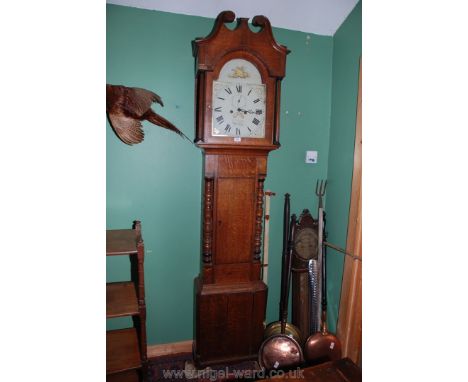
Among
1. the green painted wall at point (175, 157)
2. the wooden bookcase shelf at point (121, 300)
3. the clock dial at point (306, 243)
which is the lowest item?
the wooden bookcase shelf at point (121, 300)

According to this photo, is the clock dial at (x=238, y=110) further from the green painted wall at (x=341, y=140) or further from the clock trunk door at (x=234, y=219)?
the green painted wall at (x=341, y=140)

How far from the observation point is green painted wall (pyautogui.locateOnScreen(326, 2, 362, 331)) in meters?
1.92

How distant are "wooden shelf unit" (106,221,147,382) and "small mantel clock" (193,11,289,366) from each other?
378 mm

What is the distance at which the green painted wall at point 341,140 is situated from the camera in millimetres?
1918

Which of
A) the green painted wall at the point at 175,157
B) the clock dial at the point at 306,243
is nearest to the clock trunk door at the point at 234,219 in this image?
the green painted wall at the point at 175,157

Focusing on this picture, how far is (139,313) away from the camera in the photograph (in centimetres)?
153

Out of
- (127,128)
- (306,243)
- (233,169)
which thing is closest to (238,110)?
(233,169)

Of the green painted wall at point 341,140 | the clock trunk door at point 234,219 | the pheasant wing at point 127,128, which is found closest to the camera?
the pheasant wing at point 127,128

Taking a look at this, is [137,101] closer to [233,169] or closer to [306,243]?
[233,169]

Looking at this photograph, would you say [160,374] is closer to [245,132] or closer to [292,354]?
[292,354]

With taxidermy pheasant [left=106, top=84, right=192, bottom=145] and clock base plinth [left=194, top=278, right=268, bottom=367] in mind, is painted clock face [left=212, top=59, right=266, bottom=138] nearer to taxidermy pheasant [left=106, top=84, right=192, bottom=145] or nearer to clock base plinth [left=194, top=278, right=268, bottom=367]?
taxidermy pheasant [left=106, top=84, right=192, bottom=145]

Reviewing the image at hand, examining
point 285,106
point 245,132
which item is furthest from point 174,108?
point 285,106

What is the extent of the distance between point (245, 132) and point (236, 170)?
0.23 meters
